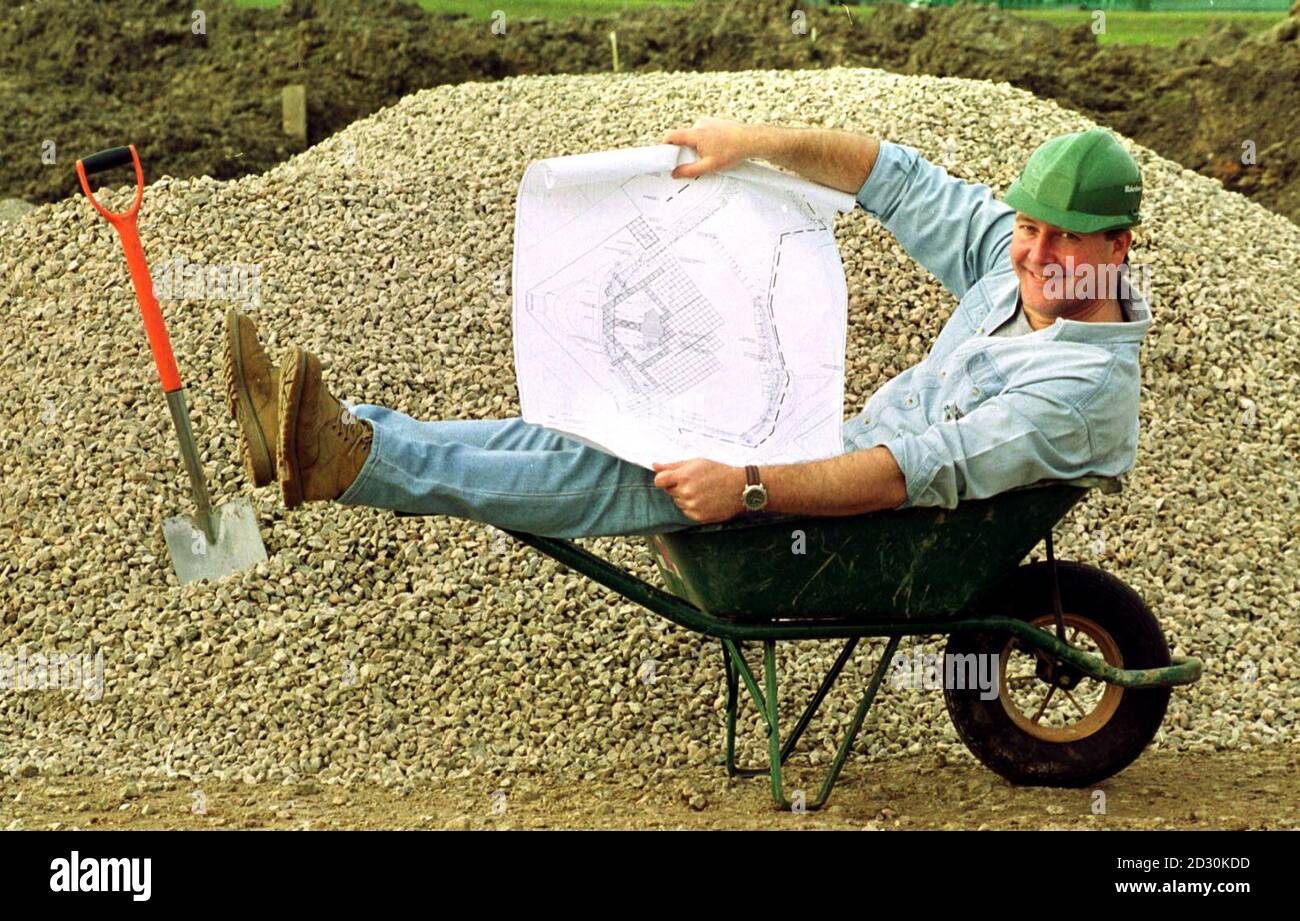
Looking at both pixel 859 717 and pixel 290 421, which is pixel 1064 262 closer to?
pixel 859 717

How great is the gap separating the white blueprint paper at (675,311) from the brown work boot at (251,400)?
0.45 m

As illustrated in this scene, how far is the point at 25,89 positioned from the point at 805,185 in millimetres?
6872

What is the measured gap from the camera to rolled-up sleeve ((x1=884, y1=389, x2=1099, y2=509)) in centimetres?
268

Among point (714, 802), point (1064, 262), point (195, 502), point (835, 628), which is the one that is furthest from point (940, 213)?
point (195, 502)

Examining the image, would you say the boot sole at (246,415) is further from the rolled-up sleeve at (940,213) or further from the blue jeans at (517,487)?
the rolled-up sleeve at (940,213)

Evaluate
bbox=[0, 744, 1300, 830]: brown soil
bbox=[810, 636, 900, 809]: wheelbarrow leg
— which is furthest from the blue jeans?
bbox=[0, 744, 1300, 830]: brown soil

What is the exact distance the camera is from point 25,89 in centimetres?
863

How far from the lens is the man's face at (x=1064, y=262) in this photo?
2.80 m

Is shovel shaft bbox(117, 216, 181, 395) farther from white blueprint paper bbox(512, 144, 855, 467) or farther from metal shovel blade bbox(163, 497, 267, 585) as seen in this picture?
white blueprint paper bbox(512, 144, 855, 467)

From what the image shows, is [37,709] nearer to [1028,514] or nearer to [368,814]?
[368,814]

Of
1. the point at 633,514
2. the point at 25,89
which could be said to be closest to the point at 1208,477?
the point at 633,514

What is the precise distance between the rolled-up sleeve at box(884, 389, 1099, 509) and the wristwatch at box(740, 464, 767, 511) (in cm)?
24

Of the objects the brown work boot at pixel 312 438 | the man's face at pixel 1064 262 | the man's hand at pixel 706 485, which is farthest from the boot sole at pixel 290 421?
the man's face at pixel 1064 262

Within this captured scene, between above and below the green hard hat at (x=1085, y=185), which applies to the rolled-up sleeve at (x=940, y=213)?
below
